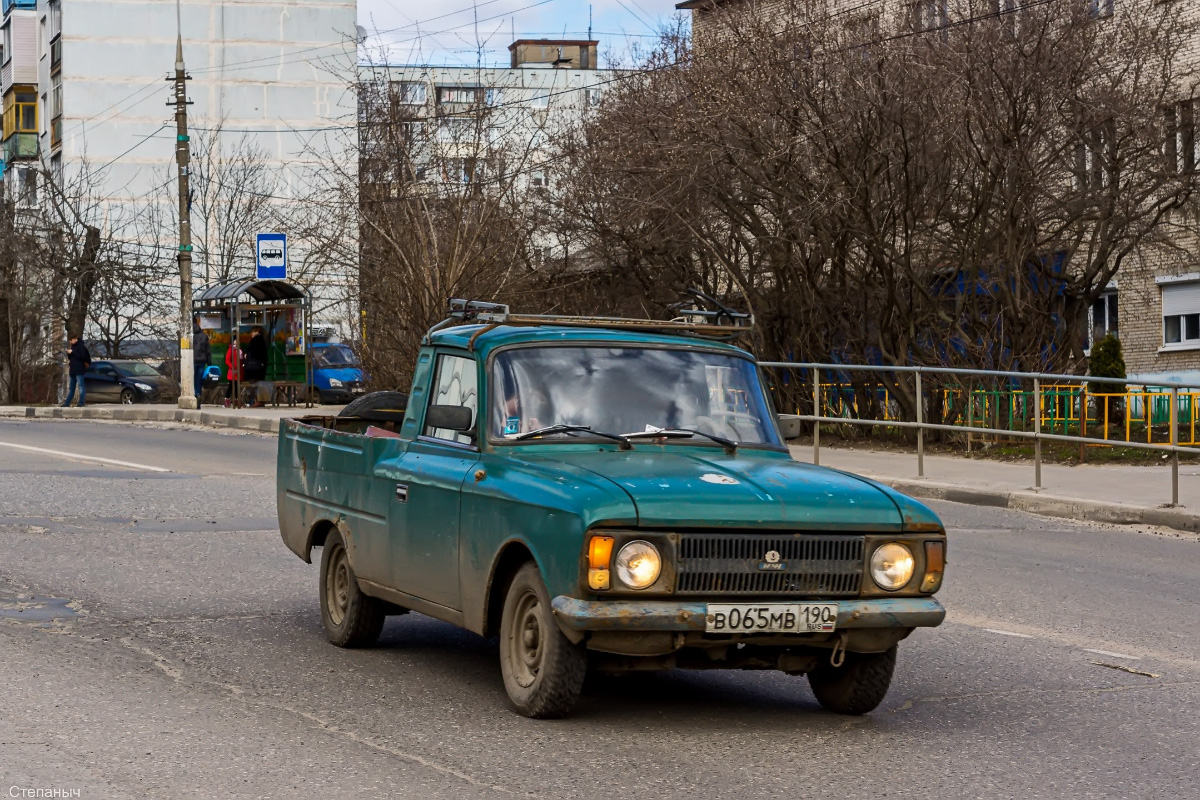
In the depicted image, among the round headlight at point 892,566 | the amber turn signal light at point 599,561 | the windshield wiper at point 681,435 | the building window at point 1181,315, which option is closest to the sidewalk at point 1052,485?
the windshield wiper at point 681,435

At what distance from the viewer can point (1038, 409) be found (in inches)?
674

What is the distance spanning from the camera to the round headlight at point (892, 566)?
6504 mm

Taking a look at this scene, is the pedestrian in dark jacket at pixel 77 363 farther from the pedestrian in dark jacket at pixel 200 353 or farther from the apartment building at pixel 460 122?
the apartment building at pixel 460 122

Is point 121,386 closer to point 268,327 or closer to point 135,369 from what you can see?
point 135,369

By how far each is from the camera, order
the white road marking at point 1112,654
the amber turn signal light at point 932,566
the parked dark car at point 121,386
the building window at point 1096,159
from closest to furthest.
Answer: the amber turn signal light at point 932,566, the white road marking at point 1112,654, the building window at point 1096,159, the parked dark car at point 121,386

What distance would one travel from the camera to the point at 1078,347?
80.1 feet

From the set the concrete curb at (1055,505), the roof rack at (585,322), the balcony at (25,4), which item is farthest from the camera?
the balcony at (25,4)

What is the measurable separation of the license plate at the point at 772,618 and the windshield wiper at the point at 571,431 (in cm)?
113

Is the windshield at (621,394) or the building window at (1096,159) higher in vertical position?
the building window at (1096,159)

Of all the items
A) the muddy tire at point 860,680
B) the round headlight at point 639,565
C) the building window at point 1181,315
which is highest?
the building window at point 1181,315

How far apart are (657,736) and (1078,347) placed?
19.4 metres

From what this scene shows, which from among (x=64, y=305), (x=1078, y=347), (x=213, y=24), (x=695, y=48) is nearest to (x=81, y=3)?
(x=213, y=24)

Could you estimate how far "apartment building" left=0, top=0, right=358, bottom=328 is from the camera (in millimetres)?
64938

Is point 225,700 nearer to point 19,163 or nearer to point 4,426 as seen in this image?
point 4,426
